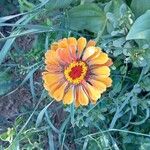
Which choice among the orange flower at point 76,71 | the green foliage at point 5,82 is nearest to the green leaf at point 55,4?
the orange flower at point 76,71

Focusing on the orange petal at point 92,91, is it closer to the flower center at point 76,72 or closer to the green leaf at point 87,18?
the flower center at point 76,72

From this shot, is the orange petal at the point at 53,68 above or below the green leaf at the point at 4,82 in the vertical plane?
above

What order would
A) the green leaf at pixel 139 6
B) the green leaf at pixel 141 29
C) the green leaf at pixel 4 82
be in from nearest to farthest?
1. the green leaf at pixel 141 29
2. the green leaf at pixel 139 6
3. the green leaf at pixel 4 82

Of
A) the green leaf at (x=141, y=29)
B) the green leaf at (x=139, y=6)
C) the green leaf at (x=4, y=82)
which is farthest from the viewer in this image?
the green leaf at (x=4, y=82)

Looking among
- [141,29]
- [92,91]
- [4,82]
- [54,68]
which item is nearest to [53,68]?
[54,68]

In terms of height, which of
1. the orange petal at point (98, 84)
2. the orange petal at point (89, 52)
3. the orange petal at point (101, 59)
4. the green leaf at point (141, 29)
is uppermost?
the green leaf at point (141, 29)

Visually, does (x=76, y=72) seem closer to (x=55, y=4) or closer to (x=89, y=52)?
(x=89, y=52)

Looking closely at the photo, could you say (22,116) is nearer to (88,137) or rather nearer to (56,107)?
(56,107)
